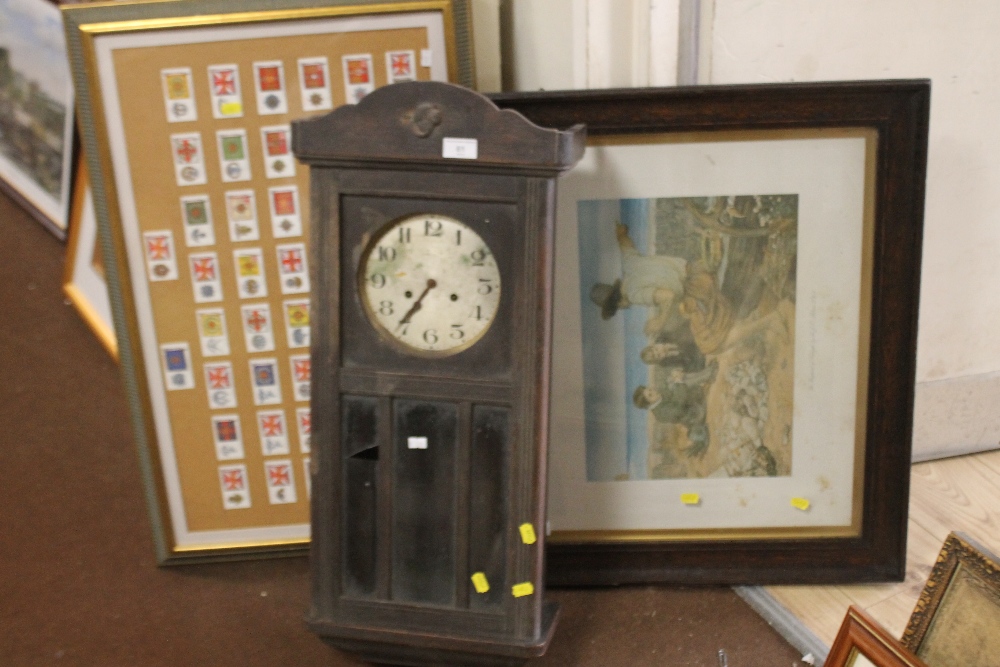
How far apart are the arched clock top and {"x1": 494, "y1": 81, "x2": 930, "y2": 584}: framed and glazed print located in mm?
174

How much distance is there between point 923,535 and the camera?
1.61 metres

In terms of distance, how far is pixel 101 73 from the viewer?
1432 millimetres

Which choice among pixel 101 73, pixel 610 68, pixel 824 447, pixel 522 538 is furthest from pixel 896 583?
pixel 101 73

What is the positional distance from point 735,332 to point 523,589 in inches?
19.7

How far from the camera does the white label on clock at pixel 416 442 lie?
129 centimetres

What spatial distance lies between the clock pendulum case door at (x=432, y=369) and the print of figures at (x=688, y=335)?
0.72 feet

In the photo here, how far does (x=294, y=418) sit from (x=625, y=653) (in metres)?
0.65

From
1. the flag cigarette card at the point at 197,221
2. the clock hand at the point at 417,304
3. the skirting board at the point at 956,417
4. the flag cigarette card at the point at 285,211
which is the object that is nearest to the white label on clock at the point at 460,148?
the clock hand at the point at 417,304

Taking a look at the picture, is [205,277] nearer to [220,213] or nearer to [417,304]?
[220,213]

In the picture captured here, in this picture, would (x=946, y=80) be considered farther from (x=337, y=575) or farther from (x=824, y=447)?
(x=337, y=575)

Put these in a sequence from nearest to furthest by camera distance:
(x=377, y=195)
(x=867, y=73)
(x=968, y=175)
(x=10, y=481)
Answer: (x=377, y=195) → (x=867, y=73) → (x=968, y=175) → (x=10, y=481)

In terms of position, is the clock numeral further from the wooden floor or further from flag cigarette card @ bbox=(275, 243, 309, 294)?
the wooden floor

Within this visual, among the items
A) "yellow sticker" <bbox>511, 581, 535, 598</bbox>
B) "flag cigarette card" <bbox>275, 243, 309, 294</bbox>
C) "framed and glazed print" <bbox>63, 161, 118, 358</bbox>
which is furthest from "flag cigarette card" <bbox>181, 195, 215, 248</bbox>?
"framed and glazed print" <bbox>63, 161, 118, 358</bbox>

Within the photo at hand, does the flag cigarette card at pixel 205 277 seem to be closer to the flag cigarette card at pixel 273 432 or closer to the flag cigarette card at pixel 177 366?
the flag cigarette card at pixel 177 366
